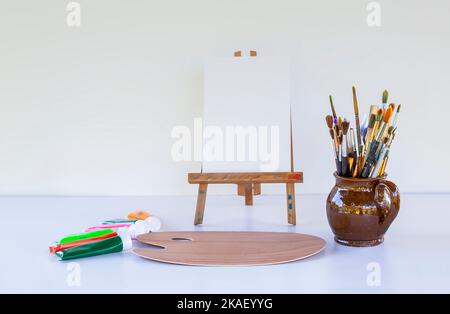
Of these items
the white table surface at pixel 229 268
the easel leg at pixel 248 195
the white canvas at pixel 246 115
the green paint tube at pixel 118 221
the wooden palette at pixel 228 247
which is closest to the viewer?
the white table surface at pixel 229 268

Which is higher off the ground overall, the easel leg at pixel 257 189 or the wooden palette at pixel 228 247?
the easel leg at pixel 257 189

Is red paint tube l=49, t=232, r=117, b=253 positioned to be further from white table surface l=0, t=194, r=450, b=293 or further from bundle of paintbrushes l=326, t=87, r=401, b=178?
bundle of paintbrushes l=326, t=87, r=401, b=178

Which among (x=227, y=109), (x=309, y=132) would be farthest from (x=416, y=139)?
(x=227, y=109)

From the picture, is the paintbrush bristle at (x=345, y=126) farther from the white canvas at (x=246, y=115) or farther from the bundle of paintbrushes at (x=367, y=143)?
the white canvas at (x=246, y=115)

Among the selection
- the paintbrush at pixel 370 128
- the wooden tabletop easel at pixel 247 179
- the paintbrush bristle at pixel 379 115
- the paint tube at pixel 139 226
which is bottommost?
the paint tube at pixel 139 226

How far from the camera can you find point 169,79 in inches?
64.4

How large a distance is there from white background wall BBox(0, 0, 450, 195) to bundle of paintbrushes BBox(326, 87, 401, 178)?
49 centimetres

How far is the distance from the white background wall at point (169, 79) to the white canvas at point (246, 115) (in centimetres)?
18

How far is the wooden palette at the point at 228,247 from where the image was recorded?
40.3 inches

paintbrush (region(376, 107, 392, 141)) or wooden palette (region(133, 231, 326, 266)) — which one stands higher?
paintbrush (region(376, 107, 392, 141))

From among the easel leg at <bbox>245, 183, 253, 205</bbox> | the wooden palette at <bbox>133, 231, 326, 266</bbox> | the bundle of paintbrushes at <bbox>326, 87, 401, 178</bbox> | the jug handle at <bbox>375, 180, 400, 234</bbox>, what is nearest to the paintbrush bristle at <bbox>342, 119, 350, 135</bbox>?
the bundle of paintbrushes at <bbox>326, 87, 401, 178</bbox>

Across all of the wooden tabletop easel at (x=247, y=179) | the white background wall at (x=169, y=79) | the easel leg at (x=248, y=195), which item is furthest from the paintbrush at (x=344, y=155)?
the white background wall at (x=169, y=79)

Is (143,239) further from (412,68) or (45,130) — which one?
(412,68)

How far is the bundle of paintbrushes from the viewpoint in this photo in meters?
1.12
